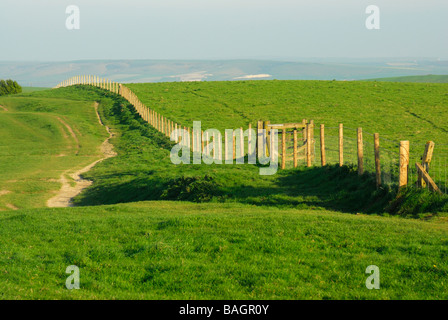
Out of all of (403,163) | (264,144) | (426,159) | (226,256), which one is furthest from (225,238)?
(264,144)

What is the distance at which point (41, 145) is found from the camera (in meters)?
47.2

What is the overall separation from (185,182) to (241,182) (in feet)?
8.76

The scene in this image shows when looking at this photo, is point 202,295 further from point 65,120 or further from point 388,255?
point 65,120

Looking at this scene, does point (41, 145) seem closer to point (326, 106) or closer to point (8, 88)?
point (326, 106)

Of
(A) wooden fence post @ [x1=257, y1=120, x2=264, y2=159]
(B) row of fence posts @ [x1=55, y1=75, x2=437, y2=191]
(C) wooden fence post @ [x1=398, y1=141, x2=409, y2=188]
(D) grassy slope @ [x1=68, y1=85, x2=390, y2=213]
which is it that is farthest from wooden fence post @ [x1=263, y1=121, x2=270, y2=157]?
(C) wooden fence post @ [x1=398, y1=141, x2=409, y2=188]

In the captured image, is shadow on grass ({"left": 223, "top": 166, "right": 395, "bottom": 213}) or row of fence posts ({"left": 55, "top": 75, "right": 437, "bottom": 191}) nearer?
row of fence posts ({"left": 55, "top": 75, "right": 437, "bottom": 191})

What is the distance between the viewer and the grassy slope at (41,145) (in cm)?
2866

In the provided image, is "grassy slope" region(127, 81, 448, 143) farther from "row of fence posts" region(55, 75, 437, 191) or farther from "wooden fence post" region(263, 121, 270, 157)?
"wooden fence post" region(263, 121, 270, 157)

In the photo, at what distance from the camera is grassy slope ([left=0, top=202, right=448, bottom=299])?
9016 mm

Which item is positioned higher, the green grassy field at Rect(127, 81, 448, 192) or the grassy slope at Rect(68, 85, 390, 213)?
the green grassy field at Rect(127, 81, 448, 192)

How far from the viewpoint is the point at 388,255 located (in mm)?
10805

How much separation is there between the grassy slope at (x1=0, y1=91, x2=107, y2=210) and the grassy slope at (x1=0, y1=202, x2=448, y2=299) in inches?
509

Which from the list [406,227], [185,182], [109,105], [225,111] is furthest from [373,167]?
[109,105]

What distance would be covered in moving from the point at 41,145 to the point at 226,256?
40.5 metres
